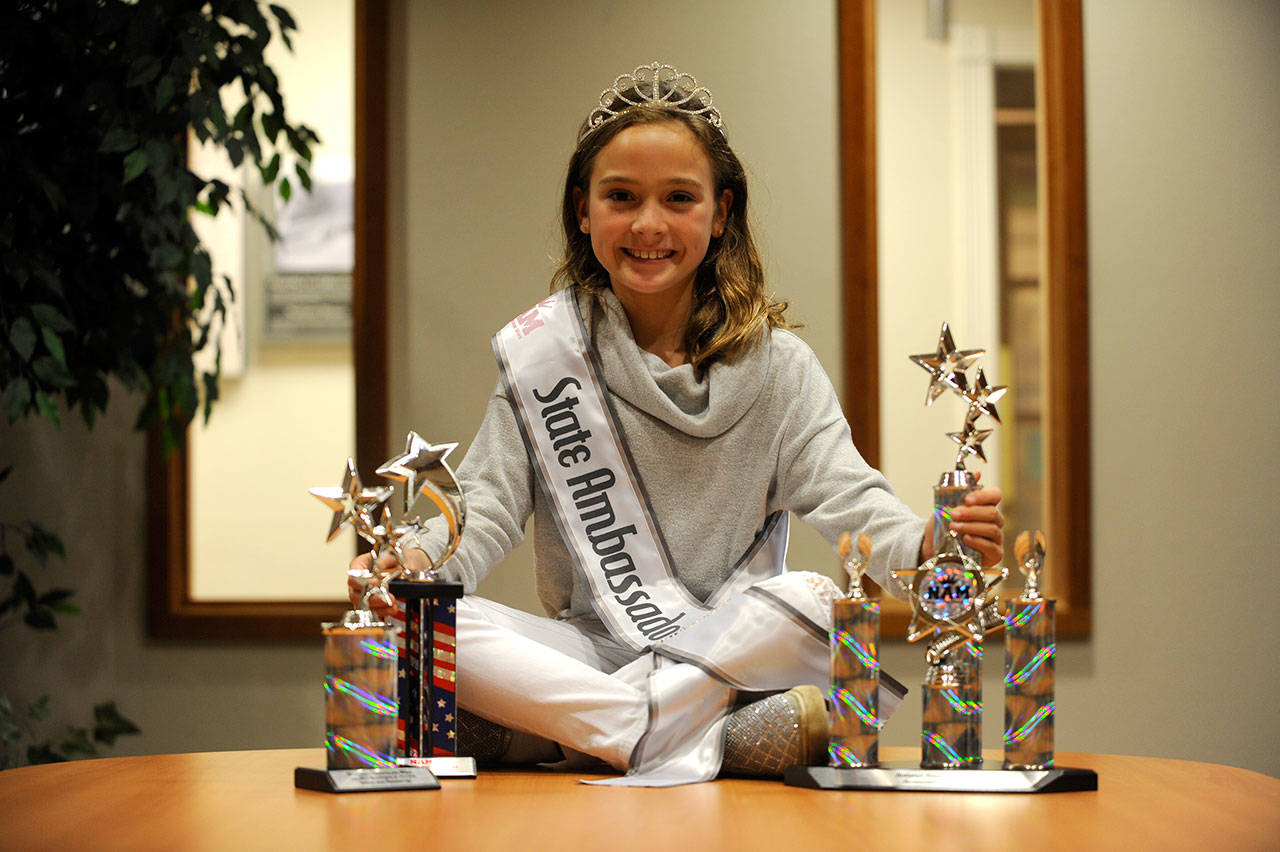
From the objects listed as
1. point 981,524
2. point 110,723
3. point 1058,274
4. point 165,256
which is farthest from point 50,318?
point 1058,274

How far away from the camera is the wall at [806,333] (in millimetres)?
2842

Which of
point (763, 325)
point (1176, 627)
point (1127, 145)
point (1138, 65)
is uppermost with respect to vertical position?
point (1138, 65)

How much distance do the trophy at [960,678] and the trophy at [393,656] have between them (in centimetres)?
38

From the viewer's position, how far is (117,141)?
2.19m

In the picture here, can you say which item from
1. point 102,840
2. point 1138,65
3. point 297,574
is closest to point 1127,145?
point 1138,65

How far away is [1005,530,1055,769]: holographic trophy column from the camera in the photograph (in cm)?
130

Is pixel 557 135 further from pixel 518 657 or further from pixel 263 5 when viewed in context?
pixel 518 657

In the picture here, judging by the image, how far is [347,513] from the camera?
1.32m

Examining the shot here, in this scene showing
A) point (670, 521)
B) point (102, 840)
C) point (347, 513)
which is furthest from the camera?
point (670, 521)

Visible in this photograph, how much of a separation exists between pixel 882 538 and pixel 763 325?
0.43 metres

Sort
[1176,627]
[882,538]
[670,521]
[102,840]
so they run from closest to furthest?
1. [102,840]
2. [882,538]
3. [670,521]
4. [1176,627]

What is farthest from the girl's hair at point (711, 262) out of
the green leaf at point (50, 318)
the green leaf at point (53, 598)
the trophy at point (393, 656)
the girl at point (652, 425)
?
the green leaf at point (53, 598)

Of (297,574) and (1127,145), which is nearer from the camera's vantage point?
(1127,145)

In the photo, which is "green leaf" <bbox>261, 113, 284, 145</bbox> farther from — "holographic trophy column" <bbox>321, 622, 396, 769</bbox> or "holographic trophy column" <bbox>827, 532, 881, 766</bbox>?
"holographic trophy column" <bbox>827, 532, 881, 766</bbox>
